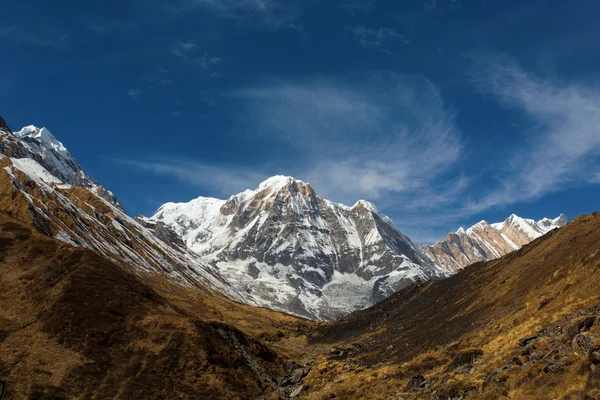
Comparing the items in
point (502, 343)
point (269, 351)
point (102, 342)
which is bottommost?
point (102, 342)

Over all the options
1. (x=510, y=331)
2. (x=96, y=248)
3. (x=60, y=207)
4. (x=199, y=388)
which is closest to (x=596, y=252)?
(x=510, y=331)

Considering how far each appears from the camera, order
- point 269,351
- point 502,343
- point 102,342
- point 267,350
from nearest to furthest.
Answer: point 502,343 < point 102,342 < point 267,350 < point 269,351

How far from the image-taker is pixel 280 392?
67.3m

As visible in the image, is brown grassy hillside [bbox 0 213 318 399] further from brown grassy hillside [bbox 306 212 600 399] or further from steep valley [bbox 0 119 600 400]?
brown grassy hillside [bbox 306 212 600 399]

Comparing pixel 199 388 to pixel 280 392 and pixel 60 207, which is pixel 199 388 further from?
pixel 60 207

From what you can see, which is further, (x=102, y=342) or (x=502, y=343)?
(x=102, y=342)

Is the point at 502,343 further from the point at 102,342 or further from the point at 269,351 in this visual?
the point at 102,342

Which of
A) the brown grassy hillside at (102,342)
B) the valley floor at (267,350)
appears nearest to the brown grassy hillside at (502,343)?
the valley floor at (267,350)

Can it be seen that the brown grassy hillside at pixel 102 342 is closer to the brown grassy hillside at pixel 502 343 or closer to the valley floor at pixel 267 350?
the valley floor at pixel 267 350

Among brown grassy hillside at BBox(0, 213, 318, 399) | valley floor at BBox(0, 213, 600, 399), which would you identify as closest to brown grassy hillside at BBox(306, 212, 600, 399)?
valley floor at BBox(0, 213, 600, 399)

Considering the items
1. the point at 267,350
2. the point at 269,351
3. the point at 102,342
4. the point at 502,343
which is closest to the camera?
the point at 502,343

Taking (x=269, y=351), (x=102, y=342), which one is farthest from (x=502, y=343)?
(x=102, y=342)

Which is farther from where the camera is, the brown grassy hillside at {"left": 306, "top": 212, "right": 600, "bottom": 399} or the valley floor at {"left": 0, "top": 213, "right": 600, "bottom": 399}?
the valley floor at {"left": 0, "top": 213, "right": 600, "bottom": 399}

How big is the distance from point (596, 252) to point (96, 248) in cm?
17930
